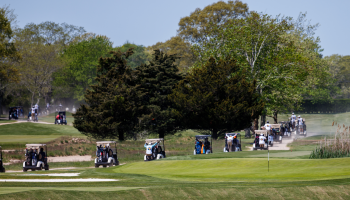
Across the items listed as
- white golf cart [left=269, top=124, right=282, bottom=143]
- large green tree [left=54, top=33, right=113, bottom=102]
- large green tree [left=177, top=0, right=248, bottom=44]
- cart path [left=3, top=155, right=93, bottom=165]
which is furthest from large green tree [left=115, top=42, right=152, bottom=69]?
cart path [left=3, top=155, right=93, bottom=165]

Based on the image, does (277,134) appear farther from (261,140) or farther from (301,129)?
(301,129)

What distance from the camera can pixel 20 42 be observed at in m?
75.3

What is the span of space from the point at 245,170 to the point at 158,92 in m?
26.2

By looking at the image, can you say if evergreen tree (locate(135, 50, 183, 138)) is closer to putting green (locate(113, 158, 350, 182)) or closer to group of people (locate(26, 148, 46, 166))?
group of people (locate(26, 148, 46, 166))

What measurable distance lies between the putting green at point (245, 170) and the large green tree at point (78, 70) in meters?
66.8

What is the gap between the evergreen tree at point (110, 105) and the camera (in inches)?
1481

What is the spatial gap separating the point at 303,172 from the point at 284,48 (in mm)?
29495

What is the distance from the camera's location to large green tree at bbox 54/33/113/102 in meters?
85.2

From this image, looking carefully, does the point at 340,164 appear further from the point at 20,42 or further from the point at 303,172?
the point at 20,42

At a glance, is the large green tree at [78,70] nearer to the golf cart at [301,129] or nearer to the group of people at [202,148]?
the golf cart at [301,129]

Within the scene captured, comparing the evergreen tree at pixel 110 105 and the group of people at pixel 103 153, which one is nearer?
the group of people at pixel 103 153

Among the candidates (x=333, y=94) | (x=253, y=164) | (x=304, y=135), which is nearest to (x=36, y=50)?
(x=304, y=135)

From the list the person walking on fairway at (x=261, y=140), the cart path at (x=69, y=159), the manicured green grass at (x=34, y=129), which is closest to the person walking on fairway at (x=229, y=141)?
the person walking on fairway at (x=261, y=140)

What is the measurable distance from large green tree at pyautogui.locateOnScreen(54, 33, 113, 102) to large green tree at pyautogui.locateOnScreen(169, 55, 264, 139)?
48.3 meters
